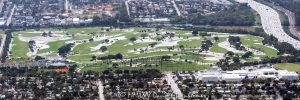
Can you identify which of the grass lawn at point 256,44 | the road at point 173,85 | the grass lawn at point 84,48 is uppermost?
the road at point 173,85

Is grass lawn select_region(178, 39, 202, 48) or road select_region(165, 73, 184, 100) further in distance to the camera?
grass lawn select_region(178, 39, 202, 48)

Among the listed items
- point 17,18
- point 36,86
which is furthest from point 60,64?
point 17,18

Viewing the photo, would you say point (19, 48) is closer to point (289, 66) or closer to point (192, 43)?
point (192, 43)

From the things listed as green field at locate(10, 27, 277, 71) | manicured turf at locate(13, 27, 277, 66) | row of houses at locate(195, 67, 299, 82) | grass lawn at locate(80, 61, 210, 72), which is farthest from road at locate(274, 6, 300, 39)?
grass lawn at locate(80, 61, 210, 72)

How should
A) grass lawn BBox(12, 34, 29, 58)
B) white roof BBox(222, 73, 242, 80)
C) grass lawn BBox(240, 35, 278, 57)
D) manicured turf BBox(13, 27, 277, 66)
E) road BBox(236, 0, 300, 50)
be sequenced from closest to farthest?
white roof BBox(222, 73, 242, 80)
manicured turf BBox(13, 27, 277, 66)
grass lawn BBox(240, 35, 278, 57)
grass lawn BBox(12, 34, 29, 58)
road BBox(236, 0, 300, 50)

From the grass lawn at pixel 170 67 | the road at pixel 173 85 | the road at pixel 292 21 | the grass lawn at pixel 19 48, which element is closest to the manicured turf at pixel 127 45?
the grass lawn at pixel 19 48

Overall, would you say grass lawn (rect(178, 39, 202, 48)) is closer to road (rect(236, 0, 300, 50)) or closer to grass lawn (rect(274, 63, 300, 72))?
road (rect(236, 0, 300, 50))

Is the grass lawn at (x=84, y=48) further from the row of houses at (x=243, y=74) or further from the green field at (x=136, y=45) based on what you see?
the row of houses at (x=243, y=74)

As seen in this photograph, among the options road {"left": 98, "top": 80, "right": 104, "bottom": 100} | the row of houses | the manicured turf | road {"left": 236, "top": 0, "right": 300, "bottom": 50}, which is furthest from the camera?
road {"left": 236, "top": 0, "right": 300, "bottom": 50}

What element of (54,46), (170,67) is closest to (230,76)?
(170,67)
